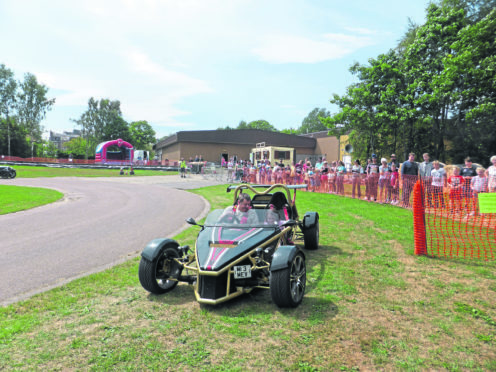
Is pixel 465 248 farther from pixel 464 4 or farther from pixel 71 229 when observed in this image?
pixel 464 4

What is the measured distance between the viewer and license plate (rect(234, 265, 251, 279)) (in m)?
4.35

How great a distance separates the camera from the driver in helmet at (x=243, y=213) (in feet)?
18.4

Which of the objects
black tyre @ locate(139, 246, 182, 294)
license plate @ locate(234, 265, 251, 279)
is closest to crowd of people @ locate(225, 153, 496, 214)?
license plate @ locate(234, 265, 251, 279)

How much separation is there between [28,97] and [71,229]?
64.3 metres

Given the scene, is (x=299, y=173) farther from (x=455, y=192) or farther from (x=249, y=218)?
(x=249, y=218)

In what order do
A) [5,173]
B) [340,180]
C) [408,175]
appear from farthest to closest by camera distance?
1. [5,173]
2. [340,180]
3. [408,175]

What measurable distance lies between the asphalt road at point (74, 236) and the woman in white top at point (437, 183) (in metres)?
7.91

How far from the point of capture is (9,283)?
5.41m

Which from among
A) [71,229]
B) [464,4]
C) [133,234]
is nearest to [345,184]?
[133,234]

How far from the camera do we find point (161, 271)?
4.92 metres

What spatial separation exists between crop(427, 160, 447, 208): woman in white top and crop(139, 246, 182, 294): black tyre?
30.7 ft

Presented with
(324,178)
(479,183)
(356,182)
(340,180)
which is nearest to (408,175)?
(479,183)

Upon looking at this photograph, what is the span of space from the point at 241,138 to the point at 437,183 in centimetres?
4393

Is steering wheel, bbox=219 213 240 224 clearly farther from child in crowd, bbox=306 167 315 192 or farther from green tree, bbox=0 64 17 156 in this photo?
green tree, bbox=0 64 17 156
